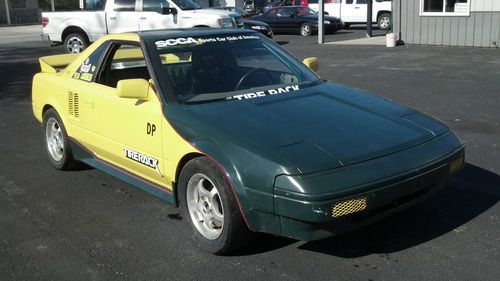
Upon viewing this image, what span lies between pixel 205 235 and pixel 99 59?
2159 millimetres

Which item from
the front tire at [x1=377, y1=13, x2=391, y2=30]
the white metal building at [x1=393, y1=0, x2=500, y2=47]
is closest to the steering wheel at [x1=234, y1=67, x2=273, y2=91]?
the white metal building at [x1=393, y1=0, x2=500, y2=47]

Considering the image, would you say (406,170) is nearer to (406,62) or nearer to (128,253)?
(128,253)

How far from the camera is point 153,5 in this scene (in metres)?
15.9

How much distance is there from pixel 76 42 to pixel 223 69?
13.4m

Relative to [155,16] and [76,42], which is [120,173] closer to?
[155,16]

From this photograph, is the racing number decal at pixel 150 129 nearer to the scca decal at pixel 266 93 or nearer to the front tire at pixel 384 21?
the scca decal at pixel 266 93

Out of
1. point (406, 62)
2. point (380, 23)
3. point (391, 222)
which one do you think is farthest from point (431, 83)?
point (380, 23)

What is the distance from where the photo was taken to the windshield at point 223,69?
14.2 feet

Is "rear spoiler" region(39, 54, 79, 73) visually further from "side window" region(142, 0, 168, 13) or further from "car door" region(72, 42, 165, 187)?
"side window" region(142, 0, 168, 13)

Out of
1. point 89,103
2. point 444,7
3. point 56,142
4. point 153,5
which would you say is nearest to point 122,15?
point 153,5

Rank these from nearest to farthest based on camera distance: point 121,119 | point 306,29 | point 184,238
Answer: point 184,238, point 121,119, point 306,29

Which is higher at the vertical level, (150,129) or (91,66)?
(91,66)

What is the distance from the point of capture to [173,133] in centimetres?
393

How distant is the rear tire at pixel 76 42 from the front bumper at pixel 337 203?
1469 centimetres
